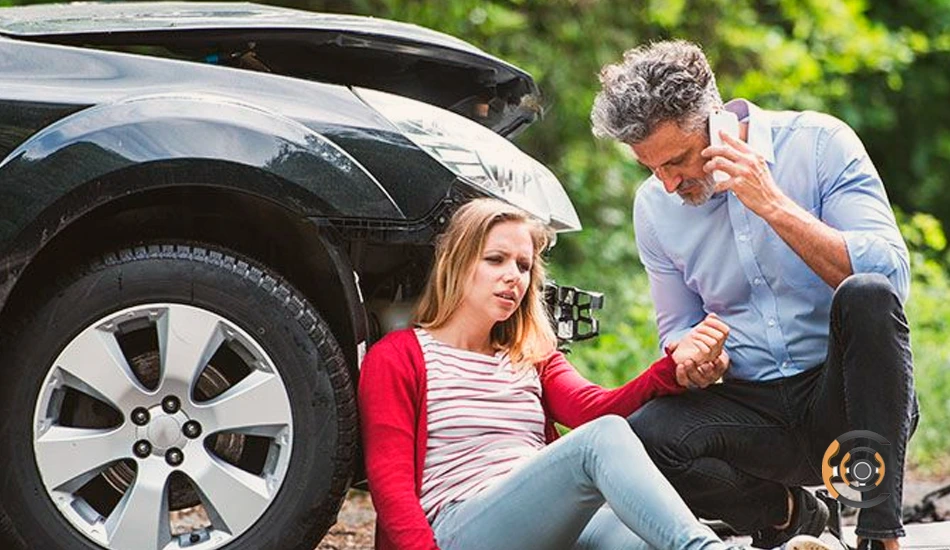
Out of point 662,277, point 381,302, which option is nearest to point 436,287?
point 381,302

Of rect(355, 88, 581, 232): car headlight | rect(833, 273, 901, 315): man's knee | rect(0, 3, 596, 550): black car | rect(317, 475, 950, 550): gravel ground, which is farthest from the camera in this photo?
rect(317, 475, 950, 550): gravel ground

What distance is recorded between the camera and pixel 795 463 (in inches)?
159

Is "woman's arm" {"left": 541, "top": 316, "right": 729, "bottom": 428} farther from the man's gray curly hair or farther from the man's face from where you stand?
the man's gray curly hair

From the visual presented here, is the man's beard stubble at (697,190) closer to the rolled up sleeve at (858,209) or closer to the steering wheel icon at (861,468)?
the rolled up sleeve at (858,209)

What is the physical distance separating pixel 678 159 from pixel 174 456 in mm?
1326

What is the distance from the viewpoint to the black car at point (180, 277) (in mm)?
3582

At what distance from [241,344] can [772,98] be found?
9598 millimetres

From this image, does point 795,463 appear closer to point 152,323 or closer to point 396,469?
point 396,469

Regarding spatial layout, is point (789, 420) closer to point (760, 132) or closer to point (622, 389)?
point (622, 389)

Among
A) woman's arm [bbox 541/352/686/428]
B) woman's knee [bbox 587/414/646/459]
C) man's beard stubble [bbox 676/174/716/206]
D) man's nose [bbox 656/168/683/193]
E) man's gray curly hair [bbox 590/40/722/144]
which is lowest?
woman's knee [bbox 587/414/646/459]

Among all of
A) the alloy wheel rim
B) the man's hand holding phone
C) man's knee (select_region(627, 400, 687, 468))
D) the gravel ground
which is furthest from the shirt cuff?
the gravel ground

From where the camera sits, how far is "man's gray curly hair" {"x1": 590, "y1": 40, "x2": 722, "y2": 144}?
3908mm

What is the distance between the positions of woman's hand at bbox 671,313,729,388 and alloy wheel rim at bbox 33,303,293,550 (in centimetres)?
92

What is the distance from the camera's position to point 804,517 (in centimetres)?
420
